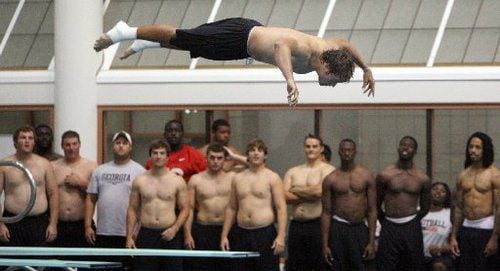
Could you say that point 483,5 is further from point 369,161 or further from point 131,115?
point 131,115

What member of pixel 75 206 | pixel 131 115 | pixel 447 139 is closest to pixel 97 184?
pixel 75 206

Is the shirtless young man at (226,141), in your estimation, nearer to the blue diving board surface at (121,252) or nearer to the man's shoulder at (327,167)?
the man's shoulder at (327,167)

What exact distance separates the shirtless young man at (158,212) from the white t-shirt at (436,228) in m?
2.68

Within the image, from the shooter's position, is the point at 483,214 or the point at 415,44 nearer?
the point at 483,214

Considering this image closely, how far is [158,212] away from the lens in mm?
17922

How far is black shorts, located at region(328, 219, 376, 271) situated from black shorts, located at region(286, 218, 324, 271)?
197 mm

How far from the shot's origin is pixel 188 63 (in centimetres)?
2123

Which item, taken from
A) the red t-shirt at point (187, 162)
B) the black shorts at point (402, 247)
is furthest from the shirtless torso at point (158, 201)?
the black shorts at point (402, 247)

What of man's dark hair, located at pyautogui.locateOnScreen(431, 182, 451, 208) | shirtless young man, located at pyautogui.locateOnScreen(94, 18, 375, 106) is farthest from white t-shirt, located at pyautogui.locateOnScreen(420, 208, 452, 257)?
shirtless young man, located at pyautogui.locateOnScreen(94, 18, 375, 106)

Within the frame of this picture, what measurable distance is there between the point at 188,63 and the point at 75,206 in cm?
369

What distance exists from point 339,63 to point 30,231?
583 cm

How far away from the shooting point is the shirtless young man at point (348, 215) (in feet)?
58.6

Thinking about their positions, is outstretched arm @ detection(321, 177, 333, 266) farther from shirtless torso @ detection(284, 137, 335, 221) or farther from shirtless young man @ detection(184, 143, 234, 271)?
shirtless young man @ detection(184, 143, 234, 271)

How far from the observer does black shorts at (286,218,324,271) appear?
18109 mm
